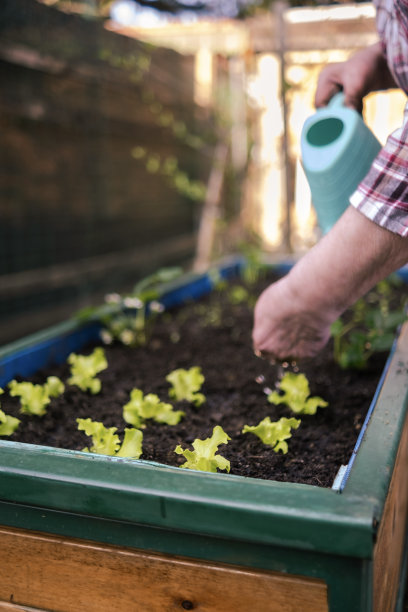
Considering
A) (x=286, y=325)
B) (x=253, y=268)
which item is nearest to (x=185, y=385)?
(x=286, y=325)

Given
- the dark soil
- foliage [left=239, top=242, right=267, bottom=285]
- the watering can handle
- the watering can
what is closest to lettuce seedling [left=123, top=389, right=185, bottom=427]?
the dark soil

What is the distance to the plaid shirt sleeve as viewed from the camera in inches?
30.8

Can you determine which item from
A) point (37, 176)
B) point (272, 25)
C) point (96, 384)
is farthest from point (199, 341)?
point (272, 25)

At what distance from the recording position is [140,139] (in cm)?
441

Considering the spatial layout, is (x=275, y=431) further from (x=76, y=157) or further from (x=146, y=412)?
(x=76, y=157)

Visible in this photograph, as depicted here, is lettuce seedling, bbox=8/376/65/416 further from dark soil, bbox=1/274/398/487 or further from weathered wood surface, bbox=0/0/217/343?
weathered wood surface, bbox=0/0/217/343

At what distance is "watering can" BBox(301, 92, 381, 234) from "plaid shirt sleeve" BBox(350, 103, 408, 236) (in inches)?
11.9

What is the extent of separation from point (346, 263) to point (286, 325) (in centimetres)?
18

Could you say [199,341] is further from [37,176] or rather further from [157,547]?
[37,176]

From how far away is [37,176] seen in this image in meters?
3.24

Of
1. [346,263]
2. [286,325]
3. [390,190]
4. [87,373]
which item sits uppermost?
[390,190]

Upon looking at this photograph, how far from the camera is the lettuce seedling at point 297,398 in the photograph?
4.03 feet

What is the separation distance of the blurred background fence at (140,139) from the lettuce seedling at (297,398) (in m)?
2.15

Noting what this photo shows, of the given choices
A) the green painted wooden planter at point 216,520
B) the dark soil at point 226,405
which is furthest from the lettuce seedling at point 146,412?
the green painted wooden planter at point 216,520
